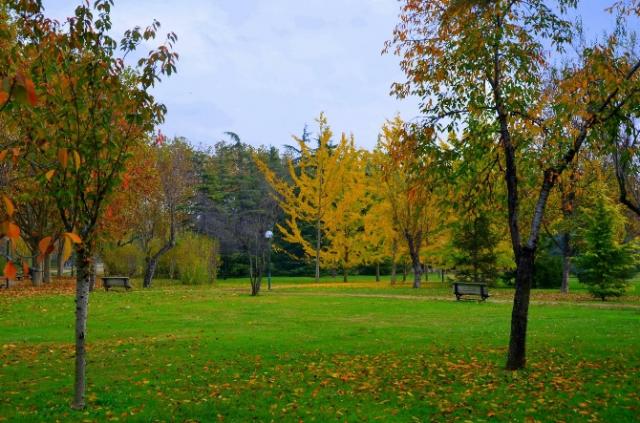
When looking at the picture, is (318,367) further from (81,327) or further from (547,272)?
(547,272)

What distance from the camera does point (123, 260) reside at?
109 ft

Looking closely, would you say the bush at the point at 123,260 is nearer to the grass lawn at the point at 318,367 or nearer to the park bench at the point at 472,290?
the grass lawn at the point at 318,367

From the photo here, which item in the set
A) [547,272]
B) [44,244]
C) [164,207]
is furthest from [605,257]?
[44,244]

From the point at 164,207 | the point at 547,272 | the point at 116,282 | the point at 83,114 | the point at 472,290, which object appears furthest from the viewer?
the point at 547,272

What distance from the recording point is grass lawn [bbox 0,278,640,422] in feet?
20.5

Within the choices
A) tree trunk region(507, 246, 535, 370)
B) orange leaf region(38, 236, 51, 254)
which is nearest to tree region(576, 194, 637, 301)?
tree trunk region(507, 246, 535, 370)

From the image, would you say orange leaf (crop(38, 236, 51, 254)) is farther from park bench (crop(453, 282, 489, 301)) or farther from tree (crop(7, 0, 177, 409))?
park bench (crop(453, 282, 489, 301))

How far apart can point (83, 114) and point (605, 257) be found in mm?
21598

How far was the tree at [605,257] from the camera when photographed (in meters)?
21.8

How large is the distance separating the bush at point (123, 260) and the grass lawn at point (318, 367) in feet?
57.1

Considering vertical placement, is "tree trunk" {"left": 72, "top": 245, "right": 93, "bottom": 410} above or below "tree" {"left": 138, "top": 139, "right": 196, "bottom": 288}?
below

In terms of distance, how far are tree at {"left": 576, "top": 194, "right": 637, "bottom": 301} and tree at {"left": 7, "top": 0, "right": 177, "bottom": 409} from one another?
67.0ft

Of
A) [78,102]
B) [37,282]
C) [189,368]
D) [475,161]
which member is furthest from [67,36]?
[37,282]

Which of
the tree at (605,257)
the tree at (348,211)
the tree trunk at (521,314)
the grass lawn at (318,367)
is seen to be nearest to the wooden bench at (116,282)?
the grass lawn at (318,367)
